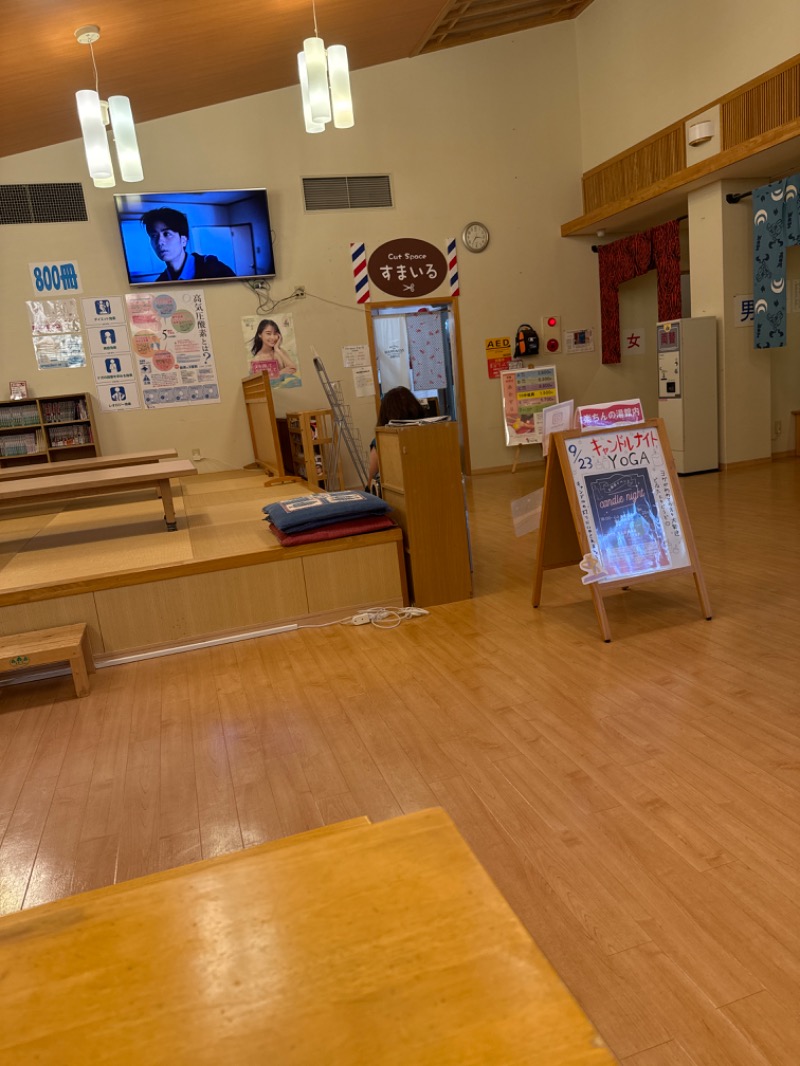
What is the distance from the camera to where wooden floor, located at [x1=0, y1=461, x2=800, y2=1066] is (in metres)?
1.40

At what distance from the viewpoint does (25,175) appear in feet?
22.3

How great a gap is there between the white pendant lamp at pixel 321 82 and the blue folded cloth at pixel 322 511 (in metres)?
2.05

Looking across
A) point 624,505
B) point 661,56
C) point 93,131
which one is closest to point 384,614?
point 624,505

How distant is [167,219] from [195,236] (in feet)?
0.95

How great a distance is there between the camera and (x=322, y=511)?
3.57m

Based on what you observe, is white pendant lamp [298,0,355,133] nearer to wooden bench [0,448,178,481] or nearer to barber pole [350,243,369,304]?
wooden bench [0,448,178,481]

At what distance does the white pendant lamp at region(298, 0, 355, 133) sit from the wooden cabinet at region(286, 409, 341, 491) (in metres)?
2.78

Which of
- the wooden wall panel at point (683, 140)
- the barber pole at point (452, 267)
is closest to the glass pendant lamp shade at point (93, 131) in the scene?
the barber pole at point (452, 267)

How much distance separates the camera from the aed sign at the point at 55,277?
6.93 m

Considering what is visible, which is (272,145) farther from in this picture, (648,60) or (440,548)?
(440,548)

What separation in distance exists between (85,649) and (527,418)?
238 inches

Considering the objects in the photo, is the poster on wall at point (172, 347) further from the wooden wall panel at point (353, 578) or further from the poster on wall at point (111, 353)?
the wooden wall panel at point (353, 578)

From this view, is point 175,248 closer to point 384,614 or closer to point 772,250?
point 384,614

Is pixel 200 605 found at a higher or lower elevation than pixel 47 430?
lower
